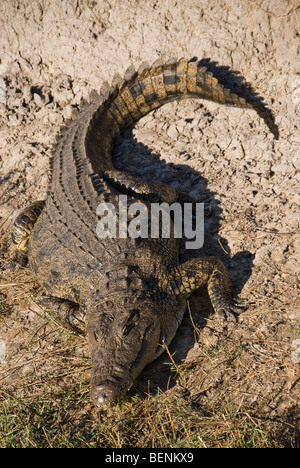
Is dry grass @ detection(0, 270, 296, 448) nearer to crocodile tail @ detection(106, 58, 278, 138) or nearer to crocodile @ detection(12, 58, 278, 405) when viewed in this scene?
crocodile @ detection(12, 58, 278, 405)

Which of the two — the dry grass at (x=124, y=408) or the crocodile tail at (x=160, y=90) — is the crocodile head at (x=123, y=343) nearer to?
the dry grass at (x=124, y=408)

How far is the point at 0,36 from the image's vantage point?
6.23m

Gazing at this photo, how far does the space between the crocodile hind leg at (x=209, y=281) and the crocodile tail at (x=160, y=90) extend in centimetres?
196

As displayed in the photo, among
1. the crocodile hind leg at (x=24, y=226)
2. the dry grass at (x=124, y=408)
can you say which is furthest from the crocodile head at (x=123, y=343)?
the crocodile hind leg at (x=24, y=226)

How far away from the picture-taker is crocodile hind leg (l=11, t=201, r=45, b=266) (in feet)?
14.4

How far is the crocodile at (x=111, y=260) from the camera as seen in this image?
3.11 metres

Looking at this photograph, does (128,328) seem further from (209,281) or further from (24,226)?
(24,226)

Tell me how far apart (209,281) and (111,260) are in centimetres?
82

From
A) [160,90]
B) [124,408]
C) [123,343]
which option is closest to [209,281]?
[123,343]

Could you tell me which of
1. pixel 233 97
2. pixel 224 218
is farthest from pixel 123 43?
pixel 224 218

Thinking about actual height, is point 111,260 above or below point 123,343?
above

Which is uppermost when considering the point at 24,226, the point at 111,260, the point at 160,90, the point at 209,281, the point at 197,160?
the point at 160,90

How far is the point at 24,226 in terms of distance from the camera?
4379mm

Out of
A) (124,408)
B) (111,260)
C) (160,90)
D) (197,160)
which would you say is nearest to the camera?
(124,408)
